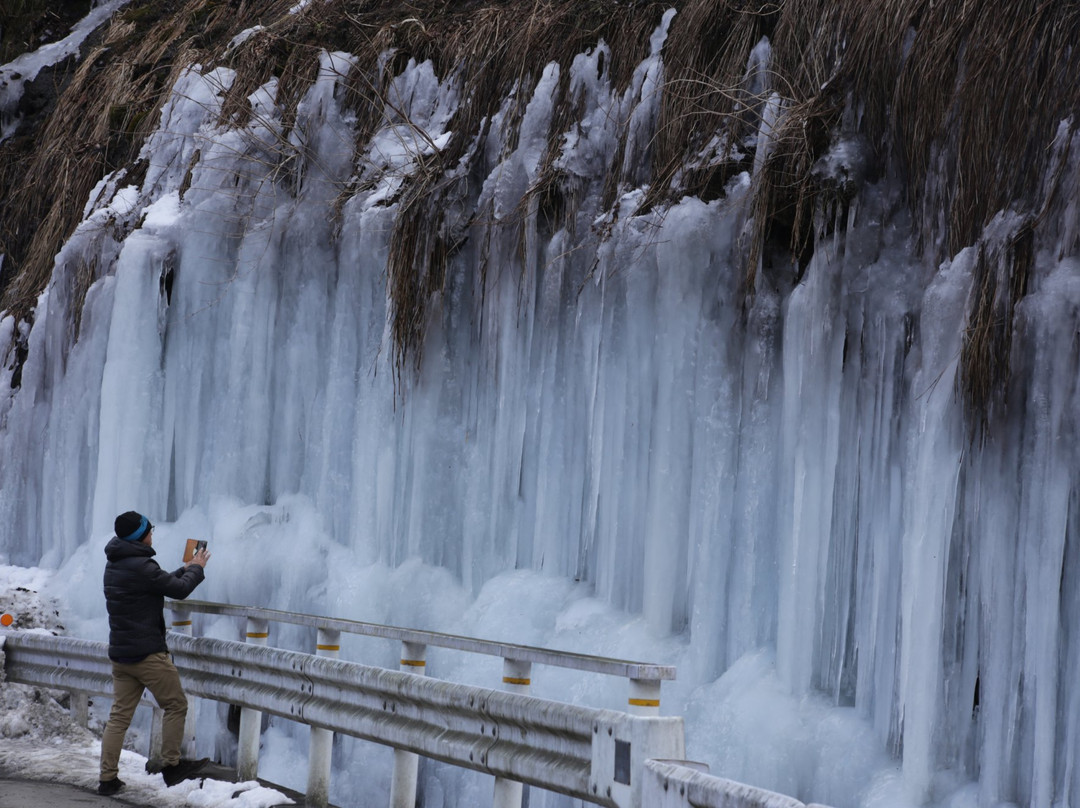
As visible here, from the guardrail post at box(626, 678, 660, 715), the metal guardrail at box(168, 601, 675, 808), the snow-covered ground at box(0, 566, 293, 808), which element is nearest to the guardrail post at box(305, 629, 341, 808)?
the metal guardrail at box(168, 601, 675, 808)

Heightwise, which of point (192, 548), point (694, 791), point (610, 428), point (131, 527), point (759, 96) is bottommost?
point (694, 791)

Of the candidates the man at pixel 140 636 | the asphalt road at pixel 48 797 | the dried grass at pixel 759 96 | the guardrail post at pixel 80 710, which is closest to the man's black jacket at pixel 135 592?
the man at pixel 140 636

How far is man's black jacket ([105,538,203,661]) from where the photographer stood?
6.43 metres

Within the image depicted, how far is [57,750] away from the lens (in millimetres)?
7395

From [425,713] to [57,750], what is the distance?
3.11m

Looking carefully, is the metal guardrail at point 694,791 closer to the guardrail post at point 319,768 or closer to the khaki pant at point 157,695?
the guardrail post at point 319,768

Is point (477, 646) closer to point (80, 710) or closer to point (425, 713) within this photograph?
point (425, 713)

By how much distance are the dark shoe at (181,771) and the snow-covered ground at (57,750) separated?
0.05 meters

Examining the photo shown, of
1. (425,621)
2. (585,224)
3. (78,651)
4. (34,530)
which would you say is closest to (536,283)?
(585,224)

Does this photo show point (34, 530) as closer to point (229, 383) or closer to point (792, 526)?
point (229, 383)

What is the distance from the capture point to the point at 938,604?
5406 mm

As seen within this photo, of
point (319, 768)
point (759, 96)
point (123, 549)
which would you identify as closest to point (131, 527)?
point (123, 549)

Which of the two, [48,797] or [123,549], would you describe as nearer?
[48,797]

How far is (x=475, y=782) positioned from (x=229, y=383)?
4001 millimetres
